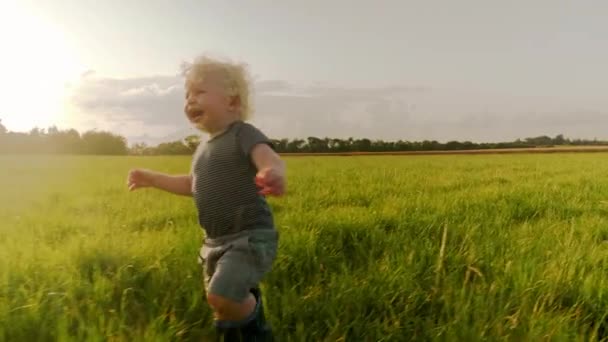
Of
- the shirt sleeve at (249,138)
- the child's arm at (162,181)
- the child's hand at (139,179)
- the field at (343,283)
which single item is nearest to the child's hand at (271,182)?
the shirt sleeve at (249,138)

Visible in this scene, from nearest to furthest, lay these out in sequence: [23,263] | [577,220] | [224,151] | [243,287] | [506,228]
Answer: [243,287] → [224,151] → [23,263] → [506,228] → [577,220]

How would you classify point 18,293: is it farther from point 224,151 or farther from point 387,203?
point 387,203

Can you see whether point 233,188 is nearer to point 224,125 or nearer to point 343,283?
point 224,125

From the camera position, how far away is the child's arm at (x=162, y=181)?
2744 mm

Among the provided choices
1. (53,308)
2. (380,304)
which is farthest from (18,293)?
(380,304)

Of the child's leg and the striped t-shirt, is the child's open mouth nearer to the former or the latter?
the striped t-shirt

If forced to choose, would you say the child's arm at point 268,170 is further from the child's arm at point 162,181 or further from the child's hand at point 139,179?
the child's hand at point 139,179

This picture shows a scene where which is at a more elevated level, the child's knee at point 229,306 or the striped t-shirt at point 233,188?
the striped t-shirt at point 233,188

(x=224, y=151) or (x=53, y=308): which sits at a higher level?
(x=224, y=151)

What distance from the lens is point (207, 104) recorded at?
2348 mm

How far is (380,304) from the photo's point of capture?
2695 mm

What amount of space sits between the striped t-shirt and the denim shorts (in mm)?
46

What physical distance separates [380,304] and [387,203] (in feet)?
11.5

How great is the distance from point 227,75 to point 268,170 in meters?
0.65
